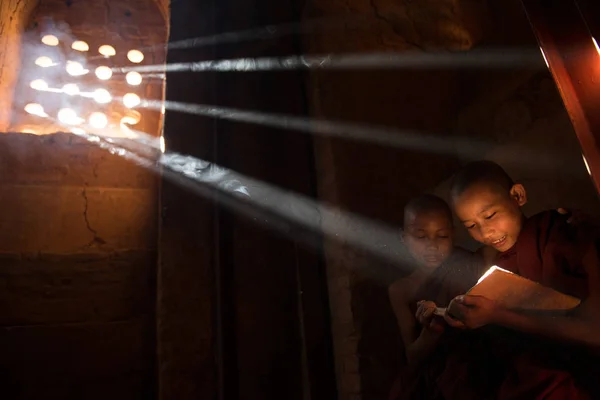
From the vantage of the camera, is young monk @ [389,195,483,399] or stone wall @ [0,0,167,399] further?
stone wall @ [0,0,167,399]

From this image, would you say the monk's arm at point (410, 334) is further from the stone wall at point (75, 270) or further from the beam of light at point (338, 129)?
the stone wall at point (75, 270)

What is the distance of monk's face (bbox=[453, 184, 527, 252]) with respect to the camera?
180 cm

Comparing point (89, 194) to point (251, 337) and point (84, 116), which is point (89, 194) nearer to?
point (84, 116)

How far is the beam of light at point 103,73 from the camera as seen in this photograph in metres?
3.75

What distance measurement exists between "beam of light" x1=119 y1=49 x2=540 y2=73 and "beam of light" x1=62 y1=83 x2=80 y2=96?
112 centimetres

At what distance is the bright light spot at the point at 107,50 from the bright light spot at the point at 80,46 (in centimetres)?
11

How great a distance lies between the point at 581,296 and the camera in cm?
148

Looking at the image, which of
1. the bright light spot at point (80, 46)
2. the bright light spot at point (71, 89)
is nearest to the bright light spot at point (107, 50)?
the bright light spot at point (80, 46)

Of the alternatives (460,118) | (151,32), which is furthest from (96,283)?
(460,118)

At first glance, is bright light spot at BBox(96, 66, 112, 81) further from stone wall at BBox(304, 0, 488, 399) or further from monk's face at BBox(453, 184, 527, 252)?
monk's face at BBox(453, 184, 527, 252)

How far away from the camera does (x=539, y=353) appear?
4.95ft

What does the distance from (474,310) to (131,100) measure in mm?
3050

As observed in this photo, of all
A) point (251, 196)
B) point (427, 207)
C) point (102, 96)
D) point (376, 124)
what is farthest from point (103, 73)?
point (427, 207)

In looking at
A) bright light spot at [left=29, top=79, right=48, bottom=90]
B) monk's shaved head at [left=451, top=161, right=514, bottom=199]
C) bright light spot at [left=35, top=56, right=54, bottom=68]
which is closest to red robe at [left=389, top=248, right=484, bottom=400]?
monk's shaved head at [left=451, top=161, right=514, bottom=199]
